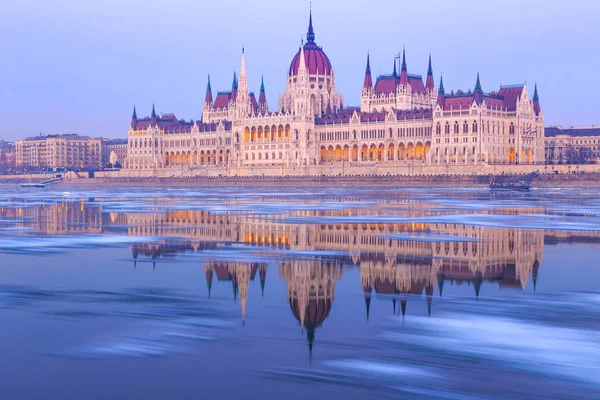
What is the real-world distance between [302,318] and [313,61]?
156253 millimetres

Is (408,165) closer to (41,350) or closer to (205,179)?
(205,179)

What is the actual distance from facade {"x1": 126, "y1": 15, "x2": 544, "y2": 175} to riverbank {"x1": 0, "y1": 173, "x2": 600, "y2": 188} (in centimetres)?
1029

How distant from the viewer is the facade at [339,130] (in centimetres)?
13275

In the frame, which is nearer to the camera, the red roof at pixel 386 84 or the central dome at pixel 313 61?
the red roof at pixel 386 84

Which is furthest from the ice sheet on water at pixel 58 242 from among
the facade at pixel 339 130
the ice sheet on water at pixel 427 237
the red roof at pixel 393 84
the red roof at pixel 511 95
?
the red roof at pixel 393 84

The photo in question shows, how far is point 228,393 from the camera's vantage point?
10.3 m

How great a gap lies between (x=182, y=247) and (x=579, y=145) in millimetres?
179201

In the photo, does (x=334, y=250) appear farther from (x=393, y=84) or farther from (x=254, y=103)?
(x=254, y=103)

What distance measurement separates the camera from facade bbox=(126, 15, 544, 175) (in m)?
133

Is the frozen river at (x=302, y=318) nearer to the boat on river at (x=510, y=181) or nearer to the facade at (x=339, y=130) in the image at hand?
the boat on river at (x=510, y=181)

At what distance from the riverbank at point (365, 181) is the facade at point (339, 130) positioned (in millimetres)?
10294

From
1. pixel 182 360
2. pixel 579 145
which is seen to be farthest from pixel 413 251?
pixel 579 145

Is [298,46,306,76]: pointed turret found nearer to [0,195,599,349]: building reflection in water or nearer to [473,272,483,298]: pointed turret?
[0,195,599,349]: building reflection in water

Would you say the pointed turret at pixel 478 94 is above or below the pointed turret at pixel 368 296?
above
